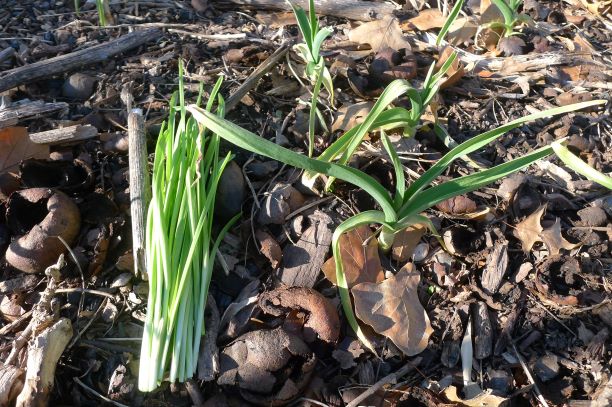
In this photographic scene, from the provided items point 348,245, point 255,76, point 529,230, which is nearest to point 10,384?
point 348,245

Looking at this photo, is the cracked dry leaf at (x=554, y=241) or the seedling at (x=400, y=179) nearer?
the seedling at (x=400, y=179)

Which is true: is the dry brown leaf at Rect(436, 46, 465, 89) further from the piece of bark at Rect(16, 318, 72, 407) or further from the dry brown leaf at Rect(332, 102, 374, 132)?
the piece of bark at Rect(16, 318, 72, 407)

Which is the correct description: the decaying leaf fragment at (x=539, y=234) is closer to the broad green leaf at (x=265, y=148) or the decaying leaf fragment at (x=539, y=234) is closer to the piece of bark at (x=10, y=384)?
the broad green leaf at (x=265, y=148)

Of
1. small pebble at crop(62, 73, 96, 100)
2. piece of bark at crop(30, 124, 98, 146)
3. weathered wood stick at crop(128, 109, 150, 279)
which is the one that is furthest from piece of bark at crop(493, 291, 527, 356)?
small pebble at crop(62, 73, 96, 100)

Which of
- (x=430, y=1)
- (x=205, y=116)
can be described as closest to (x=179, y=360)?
(x=205, y=116)

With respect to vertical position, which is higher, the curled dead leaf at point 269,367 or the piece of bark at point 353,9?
the piece of bark at point 353,9

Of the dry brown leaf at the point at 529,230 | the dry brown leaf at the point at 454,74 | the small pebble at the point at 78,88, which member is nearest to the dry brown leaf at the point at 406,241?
the dry brown leaf at the point at 529,230

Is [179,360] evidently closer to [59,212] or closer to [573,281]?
[59,212]
